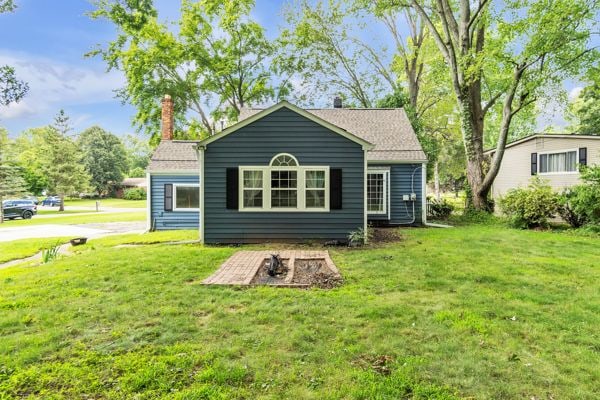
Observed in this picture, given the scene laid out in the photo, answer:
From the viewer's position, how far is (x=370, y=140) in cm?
1406

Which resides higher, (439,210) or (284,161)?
(284,161)

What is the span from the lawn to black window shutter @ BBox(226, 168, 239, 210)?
9.88ft

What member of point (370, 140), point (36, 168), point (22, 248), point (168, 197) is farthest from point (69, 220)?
point (36, 168)

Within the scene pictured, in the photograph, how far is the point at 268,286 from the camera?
5543 millimetres

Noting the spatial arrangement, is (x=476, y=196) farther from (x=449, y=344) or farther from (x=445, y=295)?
(x=449, y=344)

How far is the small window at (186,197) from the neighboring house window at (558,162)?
630 inches

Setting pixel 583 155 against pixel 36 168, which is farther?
pixel 36 168

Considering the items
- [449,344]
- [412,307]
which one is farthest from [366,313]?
[449,344]

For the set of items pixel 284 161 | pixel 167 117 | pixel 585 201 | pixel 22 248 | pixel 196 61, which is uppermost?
pixel 196 61

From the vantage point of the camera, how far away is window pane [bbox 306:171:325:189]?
31.2ft

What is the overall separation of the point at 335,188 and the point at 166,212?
25.2ft

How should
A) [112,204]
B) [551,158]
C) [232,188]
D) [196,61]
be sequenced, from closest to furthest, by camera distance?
[232,188] < [551,158] < [196,61] < [112,204]

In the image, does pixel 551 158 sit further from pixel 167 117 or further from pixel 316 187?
pixel 167 117

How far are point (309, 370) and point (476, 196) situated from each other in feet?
49.2
